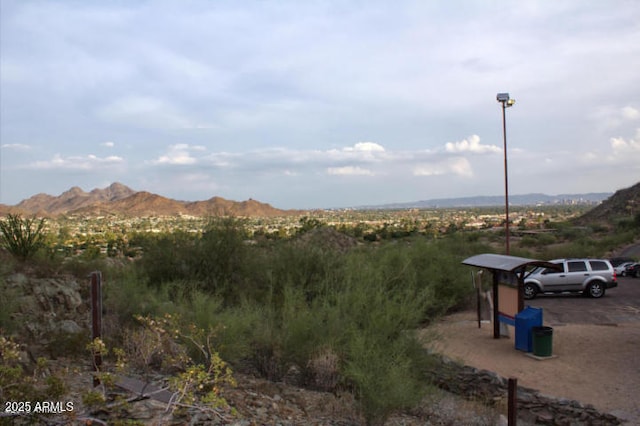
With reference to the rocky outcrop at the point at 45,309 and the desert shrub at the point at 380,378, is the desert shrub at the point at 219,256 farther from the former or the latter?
the desert shrub at the point at 380,378

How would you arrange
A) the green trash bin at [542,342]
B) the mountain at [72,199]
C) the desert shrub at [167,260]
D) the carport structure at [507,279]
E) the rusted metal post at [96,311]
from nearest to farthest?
1. the rusted metal post at [96,311]
2. the green trash bin at [542,342]
3. the carport structure at [507,279]
4. the desert shrub at [167,260]
5. the mountain at [72,199]

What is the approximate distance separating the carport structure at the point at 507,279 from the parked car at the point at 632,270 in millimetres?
20096

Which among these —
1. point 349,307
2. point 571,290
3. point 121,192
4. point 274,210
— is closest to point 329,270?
point 349,307

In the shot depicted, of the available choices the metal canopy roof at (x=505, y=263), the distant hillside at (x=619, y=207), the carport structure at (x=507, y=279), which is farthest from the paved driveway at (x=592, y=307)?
the distant hillside at (x=619, y=207)

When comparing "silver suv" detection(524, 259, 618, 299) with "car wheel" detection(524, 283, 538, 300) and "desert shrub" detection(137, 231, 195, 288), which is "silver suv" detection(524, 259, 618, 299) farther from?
"desert shrub" detection(137, 231, 195, 288)

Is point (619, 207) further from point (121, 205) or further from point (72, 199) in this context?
point (72, 199)

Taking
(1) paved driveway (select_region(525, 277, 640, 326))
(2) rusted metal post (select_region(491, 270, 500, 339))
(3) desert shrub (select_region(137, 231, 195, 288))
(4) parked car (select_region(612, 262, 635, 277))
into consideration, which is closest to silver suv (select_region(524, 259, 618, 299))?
(1) paved driveway (select_region(525, 277, 640, 326))

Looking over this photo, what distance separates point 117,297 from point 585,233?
53.3 metres

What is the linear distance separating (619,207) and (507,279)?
72882 mm

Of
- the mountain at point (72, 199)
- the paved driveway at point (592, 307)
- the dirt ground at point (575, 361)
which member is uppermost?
the mountain at point (72, 199)

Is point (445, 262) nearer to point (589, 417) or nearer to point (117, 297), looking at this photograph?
point (589, 417)

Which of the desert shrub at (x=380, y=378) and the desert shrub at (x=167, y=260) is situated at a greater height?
the desert shrub at (x=167, y=260)

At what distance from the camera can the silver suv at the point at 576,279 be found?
24.3 m

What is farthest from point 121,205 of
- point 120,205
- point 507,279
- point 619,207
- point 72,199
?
point 507,279
